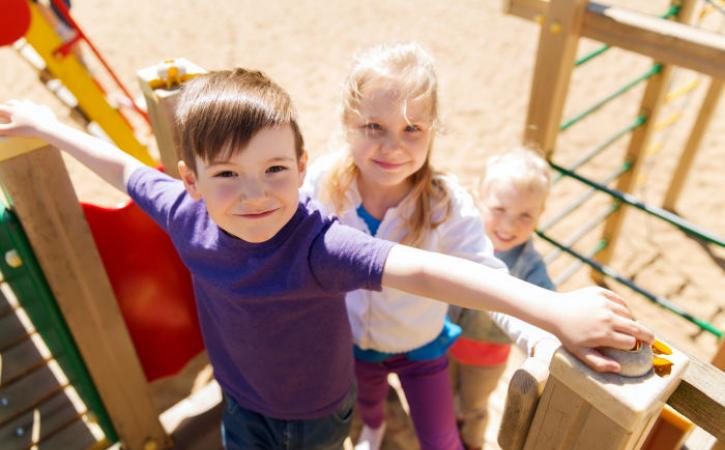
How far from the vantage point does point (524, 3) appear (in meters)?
2.59

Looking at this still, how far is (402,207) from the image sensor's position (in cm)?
172

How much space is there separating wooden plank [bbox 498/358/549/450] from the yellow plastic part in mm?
3031

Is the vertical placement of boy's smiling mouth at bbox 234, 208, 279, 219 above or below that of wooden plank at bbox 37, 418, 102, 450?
above

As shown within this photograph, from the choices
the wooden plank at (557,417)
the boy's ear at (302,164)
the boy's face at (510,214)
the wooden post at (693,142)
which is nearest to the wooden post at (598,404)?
the wooden plank at (557,417)

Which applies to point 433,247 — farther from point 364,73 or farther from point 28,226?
point 28,226

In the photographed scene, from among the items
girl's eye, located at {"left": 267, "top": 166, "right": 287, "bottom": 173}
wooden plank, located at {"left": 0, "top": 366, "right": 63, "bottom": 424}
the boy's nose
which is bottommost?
wooden plank, located at {"left": 0, "top": 366, "right": 63, "bottom": 424}

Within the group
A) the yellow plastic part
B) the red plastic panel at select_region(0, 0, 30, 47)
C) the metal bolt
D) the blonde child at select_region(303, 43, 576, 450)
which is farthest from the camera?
the yellow plastic part

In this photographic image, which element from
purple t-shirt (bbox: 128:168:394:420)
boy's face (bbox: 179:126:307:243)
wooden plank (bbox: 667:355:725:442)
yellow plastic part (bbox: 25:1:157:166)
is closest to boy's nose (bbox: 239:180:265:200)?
boy's face (bbox: 179:126:307:243)

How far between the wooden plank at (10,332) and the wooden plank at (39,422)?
265mm

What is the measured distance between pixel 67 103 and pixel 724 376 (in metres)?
3.84

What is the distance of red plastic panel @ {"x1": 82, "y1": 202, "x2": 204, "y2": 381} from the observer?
6.56 ft

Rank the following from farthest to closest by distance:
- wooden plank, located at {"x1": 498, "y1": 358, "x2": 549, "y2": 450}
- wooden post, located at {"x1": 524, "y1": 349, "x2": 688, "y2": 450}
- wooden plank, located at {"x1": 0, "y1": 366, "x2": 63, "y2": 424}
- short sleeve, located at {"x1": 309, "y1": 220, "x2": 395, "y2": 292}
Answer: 1. wooden plank, located at {"x1": 0, "y1": 366, "x2": 63, "y2": 424}
2. short sleeve, located at {"x1": 309, "y1": 220, "x2": 395, "y2": 292}
3. wooden plank, located at {"x1": 498, "y1": 358, "x2": 549, "y2": 450}
4. wooden post, located at {"x1": 524, "y1": 349, "x2": 688, "y2": 450}

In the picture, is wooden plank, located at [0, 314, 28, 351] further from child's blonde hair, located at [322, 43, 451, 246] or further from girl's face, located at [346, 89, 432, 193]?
girl's face, located at [346, 89, 432, 193]

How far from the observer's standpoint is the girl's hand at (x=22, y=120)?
5.16ft
